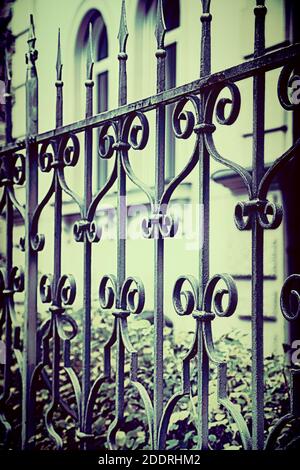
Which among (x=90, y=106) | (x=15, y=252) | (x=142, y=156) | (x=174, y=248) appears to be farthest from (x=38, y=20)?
(x=15, y=252)

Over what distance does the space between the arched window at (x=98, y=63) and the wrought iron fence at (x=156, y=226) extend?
161 centimetres

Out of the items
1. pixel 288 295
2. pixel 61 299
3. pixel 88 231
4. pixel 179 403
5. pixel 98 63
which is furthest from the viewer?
pixel 98 63

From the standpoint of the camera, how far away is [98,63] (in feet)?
11.9

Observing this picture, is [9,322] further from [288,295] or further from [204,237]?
[288,295]

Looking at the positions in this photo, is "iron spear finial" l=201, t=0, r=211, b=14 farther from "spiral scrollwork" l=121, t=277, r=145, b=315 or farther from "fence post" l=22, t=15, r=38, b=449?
"fence post" l=22, t=15, r=38, b=449

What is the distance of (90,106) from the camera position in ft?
5.00

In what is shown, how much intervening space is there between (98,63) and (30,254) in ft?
7.11

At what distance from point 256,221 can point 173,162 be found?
2.48 metres

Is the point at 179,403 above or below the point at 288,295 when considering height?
below

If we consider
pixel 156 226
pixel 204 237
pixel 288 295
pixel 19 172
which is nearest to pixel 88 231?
pixel 156 226

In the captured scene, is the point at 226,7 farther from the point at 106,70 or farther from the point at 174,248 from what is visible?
the point at 174,248

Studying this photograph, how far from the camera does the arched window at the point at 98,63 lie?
3.41 meters

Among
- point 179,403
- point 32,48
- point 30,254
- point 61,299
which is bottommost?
point 179,403

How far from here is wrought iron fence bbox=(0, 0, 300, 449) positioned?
3.40 feet
